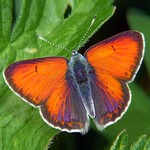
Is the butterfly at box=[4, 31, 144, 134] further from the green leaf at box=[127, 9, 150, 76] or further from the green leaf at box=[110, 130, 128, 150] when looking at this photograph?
the green leaf at box=[127, 9, 150, 76]

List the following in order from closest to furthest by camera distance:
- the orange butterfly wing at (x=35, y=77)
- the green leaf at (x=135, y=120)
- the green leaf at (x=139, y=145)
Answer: the green leaf at (x=139, y=145)
the orange butterfly wing at (x=35, y=77)
the green leaf at (x=135, y=120)

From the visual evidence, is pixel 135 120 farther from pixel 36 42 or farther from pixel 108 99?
pixel 36 42

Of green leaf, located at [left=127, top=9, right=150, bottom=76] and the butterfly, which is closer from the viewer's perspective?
the butterfly

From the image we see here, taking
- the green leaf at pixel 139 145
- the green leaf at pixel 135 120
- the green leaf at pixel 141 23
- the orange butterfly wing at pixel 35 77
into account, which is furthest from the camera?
the green leaf at pixel 141 23

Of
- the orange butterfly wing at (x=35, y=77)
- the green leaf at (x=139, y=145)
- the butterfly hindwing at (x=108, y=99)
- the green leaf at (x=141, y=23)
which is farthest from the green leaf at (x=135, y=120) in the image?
the green leaf at (x=139, y=145)

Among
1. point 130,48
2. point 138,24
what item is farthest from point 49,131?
point 138,24

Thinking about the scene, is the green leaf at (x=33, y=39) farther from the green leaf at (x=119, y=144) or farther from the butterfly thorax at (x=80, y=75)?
the green leaf at (x=119, y=144)

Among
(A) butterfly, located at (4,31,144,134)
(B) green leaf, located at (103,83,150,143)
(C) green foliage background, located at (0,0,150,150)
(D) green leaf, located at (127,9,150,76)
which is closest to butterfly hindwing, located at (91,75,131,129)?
(A) butterfly, located at (4,31,144,134)

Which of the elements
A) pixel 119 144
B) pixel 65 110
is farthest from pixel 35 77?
pixel 119 144
